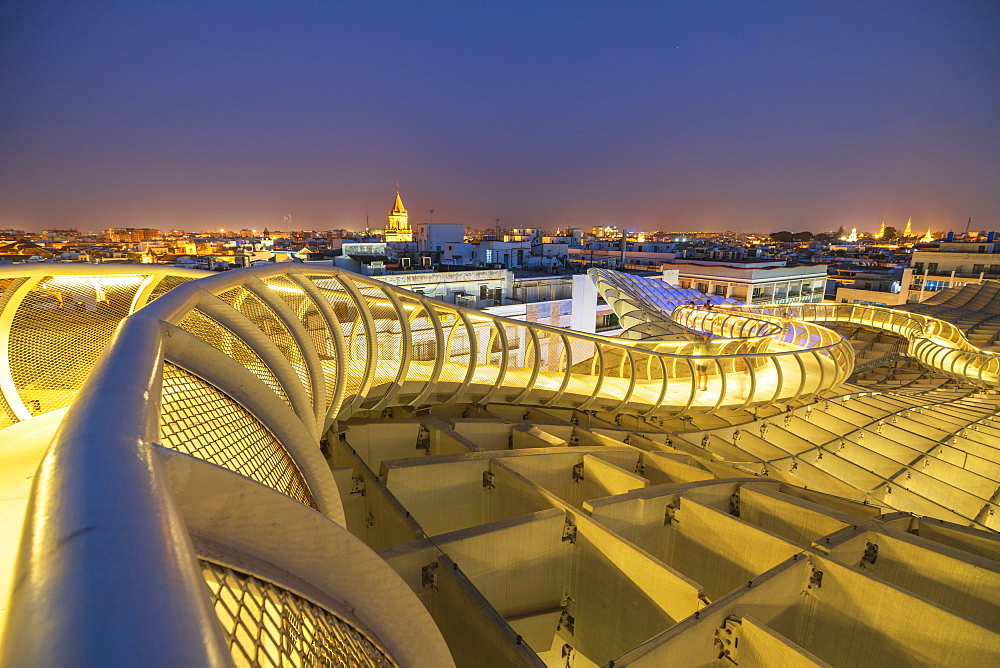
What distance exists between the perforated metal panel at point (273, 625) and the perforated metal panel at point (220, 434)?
56cm

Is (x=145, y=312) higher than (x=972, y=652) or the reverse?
higher

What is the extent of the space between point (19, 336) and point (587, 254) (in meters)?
77.8

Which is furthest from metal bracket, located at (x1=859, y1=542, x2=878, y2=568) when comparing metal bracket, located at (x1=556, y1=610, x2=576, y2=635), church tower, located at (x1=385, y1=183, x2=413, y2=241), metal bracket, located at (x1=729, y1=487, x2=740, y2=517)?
church tower, located at (x1=385, y1=183, x2=413, y2=241)

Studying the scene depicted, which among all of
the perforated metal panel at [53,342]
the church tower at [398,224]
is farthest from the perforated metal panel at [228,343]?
the church tower at [398,224]

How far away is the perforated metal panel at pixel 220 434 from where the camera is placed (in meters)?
2.34

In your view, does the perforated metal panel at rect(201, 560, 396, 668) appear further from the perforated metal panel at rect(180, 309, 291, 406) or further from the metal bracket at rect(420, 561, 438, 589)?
the metal bracket at rect(420, 561, 438, 589)

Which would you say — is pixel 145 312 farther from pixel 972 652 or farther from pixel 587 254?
pixel 587 254

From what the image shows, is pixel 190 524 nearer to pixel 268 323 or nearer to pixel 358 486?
pixel 268 323

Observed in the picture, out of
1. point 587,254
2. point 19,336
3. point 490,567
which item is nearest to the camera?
point 19,336

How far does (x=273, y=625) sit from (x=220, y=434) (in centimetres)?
131

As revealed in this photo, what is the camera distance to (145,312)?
243 cm

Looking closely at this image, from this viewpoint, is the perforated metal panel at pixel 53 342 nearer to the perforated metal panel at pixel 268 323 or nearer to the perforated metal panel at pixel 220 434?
the perforated metal panel at pixel 268 323

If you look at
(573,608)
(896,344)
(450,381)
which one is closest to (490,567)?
(573,608)

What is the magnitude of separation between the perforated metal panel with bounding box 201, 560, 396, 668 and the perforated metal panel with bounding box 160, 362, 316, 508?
1.83 ft
